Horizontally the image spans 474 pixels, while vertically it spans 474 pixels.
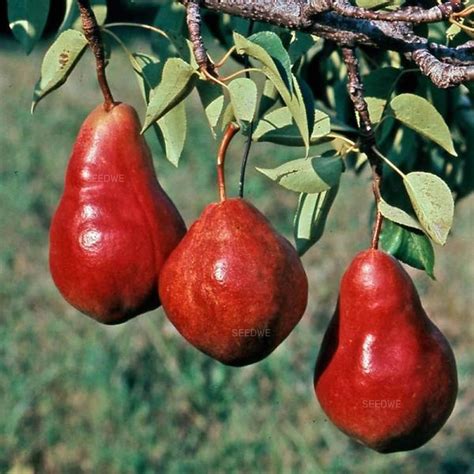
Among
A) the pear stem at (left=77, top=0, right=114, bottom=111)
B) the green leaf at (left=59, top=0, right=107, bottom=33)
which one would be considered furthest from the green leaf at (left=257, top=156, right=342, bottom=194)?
the green leaf at (left=59, top=0, right=107, bottom=33)

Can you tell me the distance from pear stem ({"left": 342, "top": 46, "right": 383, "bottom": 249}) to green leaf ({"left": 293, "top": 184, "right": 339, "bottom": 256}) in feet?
0.32

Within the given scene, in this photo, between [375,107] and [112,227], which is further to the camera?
[375,107]

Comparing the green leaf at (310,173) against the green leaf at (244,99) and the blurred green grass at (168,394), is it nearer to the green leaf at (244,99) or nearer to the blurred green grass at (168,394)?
the green leaf at (244,99)

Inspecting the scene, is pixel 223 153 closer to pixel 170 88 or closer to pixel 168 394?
pixel 170 88

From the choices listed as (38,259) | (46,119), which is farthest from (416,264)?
(46,119)

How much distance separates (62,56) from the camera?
105 centimetres

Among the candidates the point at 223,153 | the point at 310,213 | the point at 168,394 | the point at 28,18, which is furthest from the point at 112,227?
the point at 168,394

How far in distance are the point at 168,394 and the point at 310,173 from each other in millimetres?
1903

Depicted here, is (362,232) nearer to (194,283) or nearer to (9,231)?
(9,231)

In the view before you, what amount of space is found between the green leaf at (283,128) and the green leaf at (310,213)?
0.11m

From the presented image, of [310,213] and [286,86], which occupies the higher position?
[286,86]

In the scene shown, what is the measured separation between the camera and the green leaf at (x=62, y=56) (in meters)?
1.04

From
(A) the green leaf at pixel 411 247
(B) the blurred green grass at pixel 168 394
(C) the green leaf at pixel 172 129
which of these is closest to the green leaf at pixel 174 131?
(C) the green leaf at pixel 172 129

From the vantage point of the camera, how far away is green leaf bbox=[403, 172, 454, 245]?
0.96 metres
